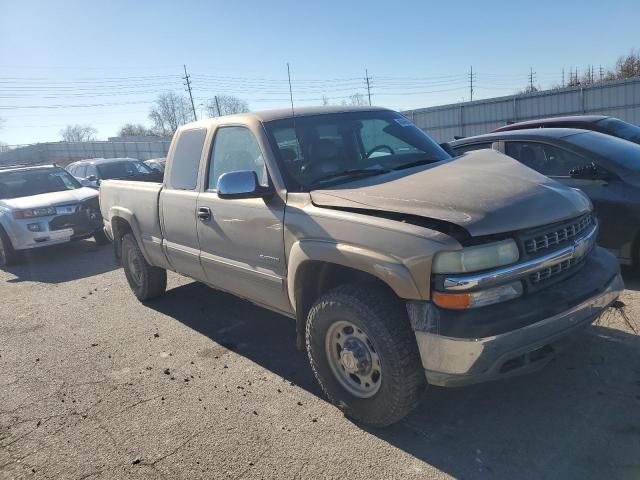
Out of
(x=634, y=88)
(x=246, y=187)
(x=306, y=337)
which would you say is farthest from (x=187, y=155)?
(x=634, y=88)

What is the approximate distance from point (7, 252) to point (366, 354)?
8.53 metres

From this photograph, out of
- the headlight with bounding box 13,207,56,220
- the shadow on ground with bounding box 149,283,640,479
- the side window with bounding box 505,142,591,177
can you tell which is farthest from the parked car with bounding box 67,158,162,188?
the shadow on ground with bounding box 149,283,640,479

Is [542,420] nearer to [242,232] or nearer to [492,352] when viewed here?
[492,352]

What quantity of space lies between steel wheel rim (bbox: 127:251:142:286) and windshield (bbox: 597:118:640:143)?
669cm

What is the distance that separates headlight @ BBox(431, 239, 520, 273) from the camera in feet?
8.78

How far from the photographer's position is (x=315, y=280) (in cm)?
355

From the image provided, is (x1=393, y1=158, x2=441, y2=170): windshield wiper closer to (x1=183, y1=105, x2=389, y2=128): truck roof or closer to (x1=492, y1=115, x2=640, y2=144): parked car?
(x1=183, y1=105, x2=389, y2=128): truck roof

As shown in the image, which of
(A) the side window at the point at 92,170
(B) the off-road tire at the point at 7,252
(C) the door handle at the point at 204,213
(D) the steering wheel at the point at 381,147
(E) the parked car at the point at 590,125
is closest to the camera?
(D) the steering wheel at the point at 381,147

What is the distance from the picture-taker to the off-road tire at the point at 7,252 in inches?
365

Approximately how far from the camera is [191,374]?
4277 mm

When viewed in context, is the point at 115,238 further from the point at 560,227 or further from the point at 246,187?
the point at 560,227

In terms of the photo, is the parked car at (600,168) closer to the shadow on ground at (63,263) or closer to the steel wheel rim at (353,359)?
the steel wheel rim at (353,359)

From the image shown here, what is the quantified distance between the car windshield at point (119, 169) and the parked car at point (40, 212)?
297 centimetres

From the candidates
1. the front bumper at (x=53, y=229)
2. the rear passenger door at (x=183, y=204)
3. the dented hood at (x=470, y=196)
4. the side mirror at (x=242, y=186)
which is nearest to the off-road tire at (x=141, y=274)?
the rear passenger door at (x=183, y=204)
